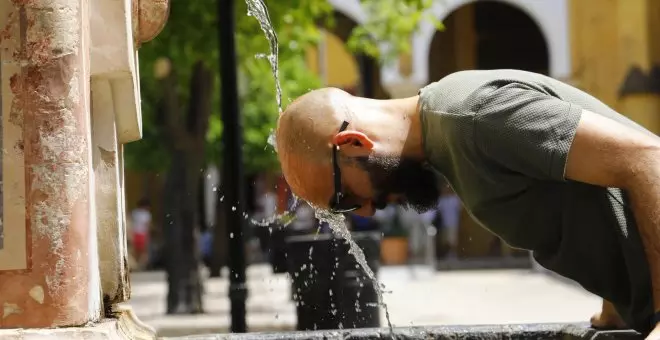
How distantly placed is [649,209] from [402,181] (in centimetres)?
65

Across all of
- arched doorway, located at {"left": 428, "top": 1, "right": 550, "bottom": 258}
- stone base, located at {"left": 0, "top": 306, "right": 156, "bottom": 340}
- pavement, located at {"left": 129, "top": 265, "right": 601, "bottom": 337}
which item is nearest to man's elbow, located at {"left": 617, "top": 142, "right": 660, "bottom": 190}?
stone base, located at {"left": 0, "top": 306, "right": 156, "bottom": 340}

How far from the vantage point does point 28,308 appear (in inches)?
110

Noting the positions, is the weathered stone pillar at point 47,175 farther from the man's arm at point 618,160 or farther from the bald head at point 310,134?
the man's arm at point 618,160

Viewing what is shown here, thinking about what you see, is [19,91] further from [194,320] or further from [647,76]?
[647,76]

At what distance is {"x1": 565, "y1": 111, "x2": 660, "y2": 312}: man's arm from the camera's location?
8.31 feet

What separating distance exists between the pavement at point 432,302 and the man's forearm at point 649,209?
541 cm

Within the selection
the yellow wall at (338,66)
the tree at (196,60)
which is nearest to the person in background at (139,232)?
the yellow wall at (338,66)

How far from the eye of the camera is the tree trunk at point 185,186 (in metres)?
12.2

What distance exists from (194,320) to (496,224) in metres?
8.96

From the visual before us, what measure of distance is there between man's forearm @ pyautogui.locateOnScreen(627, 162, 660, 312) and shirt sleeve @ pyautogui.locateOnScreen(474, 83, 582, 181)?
0.56 ft

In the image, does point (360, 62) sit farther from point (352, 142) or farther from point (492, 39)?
point (352, 142)

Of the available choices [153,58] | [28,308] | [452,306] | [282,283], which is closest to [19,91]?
[28,308]

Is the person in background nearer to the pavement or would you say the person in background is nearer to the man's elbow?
the pavement

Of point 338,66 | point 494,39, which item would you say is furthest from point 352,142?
point 338,66
